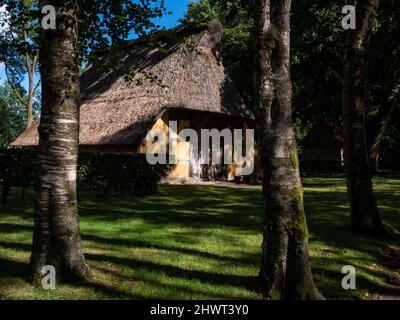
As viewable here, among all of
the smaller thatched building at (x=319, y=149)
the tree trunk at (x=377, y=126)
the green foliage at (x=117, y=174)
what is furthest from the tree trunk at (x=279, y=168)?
the smaller thatched building at (x=319, y=149)

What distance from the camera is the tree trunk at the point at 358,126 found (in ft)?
29.2

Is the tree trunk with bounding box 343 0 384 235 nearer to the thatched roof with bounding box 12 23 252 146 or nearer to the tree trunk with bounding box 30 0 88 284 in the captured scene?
the tree trunk with bounding box 30 0 88 284

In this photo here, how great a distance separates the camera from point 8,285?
16.6 ft

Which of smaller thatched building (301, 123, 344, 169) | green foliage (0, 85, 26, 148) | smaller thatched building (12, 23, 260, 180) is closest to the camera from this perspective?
smaller thatched building (12, 23, 260, 180)

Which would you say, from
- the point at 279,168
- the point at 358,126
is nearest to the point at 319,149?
the point at 358,126

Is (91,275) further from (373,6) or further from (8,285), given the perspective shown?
(373,6)

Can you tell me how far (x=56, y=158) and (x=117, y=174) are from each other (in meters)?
9.70

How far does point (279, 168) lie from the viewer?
4.89 meters

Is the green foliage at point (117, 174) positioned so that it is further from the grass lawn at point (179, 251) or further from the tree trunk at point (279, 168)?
the tree trunk at point (279, 168)

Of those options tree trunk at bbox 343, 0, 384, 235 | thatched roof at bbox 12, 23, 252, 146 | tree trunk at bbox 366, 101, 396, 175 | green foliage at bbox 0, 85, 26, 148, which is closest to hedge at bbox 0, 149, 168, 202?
thatched roof at bbox 12, 23, 252, 146

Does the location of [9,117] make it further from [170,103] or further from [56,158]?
[56,158]

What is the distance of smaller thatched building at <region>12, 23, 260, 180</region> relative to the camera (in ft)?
66.5

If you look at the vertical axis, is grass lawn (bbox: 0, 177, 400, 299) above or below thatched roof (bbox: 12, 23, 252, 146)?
below

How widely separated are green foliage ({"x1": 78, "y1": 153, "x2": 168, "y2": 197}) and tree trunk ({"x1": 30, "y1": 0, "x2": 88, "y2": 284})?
8.94 metres
